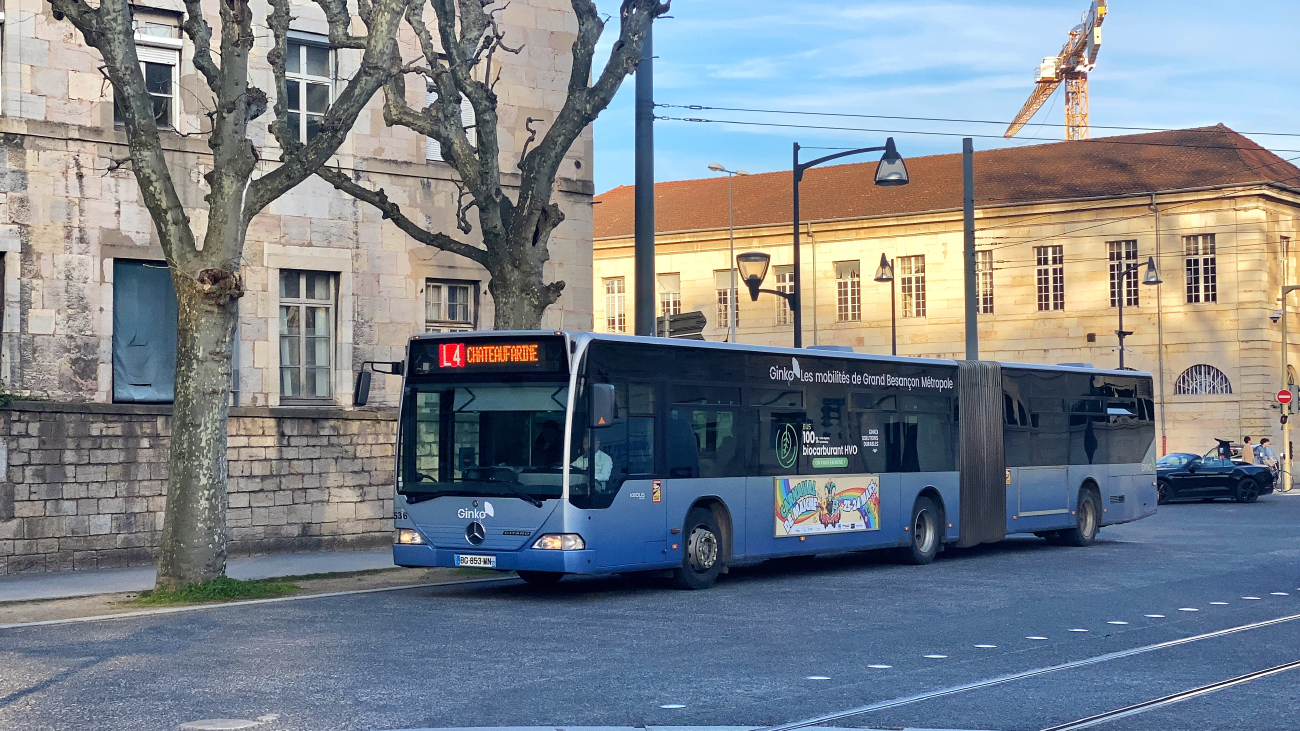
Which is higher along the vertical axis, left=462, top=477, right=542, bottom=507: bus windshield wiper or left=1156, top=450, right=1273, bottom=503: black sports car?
left=462, top=477, right=542, bottom=507: bus windshield wiper

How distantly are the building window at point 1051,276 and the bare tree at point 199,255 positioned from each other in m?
55.2

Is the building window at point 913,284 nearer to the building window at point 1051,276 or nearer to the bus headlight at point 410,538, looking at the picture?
the building window at point 1051,276

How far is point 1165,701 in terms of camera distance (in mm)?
9508

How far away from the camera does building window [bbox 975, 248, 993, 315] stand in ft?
228

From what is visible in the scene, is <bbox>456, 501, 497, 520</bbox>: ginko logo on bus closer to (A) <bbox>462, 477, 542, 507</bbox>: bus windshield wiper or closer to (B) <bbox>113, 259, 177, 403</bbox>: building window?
(A) <bbox>462, 477, 542, 507</bbox>: bus windshield wiper

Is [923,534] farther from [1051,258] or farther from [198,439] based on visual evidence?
[1051,258]

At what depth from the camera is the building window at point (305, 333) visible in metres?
23.6

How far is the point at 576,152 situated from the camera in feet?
89.6

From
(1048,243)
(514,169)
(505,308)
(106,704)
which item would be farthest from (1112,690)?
(1048,243)

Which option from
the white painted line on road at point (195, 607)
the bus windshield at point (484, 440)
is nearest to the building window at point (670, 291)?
the white painted line on road at point (195, 607)

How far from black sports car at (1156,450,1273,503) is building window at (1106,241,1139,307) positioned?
24967 mm

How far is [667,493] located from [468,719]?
8120 mm

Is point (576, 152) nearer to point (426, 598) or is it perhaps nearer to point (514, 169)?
point (514, 169)

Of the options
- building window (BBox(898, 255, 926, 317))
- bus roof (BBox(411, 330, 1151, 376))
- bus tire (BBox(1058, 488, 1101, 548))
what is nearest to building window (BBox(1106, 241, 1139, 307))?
building window (BBox(898, 255, 926, 317))
